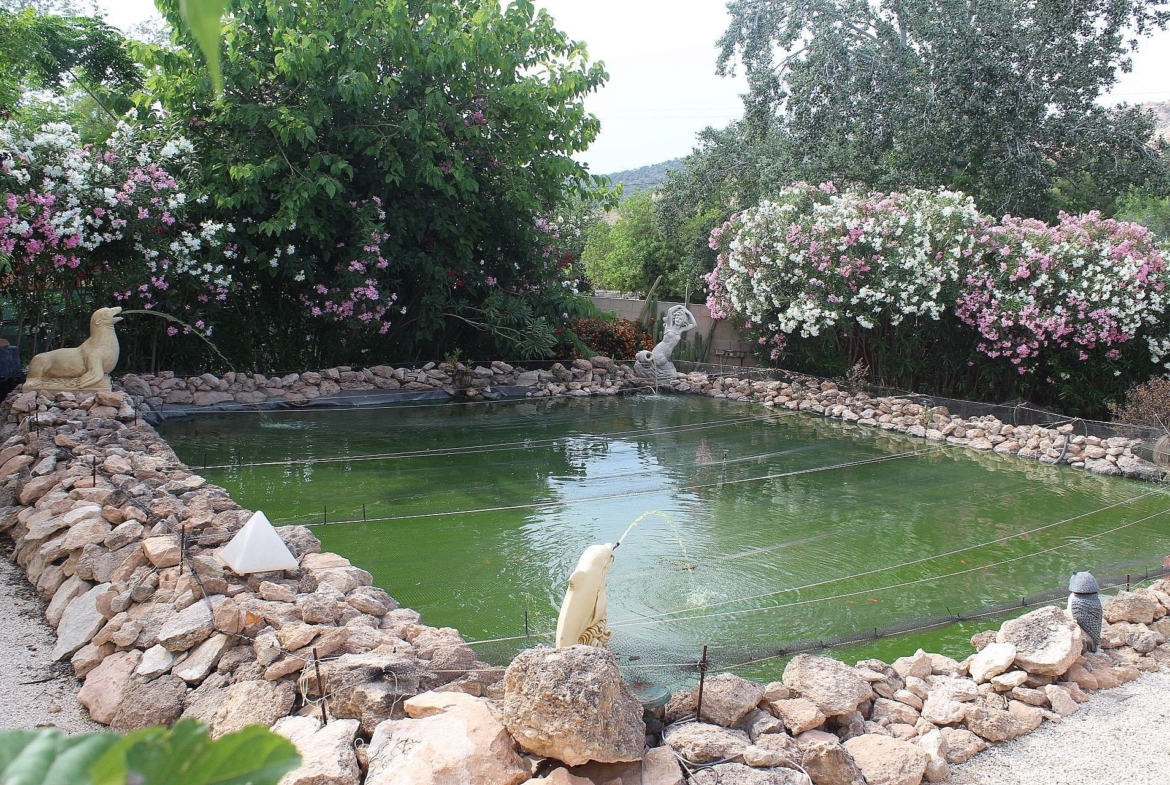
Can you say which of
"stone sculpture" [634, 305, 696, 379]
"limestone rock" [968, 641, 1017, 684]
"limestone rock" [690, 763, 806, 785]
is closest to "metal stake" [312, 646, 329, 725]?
"limestone rock" [690, 763, 806, 785]

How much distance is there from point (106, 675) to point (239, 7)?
6.51 metres

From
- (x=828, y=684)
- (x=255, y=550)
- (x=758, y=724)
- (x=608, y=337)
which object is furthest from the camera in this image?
(x=608, y=337)

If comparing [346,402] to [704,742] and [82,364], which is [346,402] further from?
[704,742]

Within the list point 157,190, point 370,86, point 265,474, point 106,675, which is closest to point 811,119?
point 370,86

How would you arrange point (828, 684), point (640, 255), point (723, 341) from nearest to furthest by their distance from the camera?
point (828, 684), point (723, 341), point (640, 255)

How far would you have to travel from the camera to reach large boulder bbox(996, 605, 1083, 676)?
3291 millimetres

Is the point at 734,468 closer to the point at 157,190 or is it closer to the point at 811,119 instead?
the point at 157,190

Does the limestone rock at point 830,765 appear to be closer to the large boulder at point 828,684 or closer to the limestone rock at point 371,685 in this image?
the large boulder at point 828,684

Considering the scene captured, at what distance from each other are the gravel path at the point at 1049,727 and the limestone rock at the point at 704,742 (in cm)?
70

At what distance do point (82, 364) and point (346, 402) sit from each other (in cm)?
245

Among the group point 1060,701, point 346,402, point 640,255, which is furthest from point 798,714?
point 640,255

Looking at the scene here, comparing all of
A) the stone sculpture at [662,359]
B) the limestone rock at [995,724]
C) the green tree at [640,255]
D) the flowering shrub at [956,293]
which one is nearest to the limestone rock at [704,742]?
the limestone rock at [995,724]

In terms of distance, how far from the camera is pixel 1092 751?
2869mm

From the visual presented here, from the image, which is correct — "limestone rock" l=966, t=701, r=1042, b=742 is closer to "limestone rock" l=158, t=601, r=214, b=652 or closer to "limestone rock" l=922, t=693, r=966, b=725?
"limestone rock" l=922, t=693, r=966, b=725
